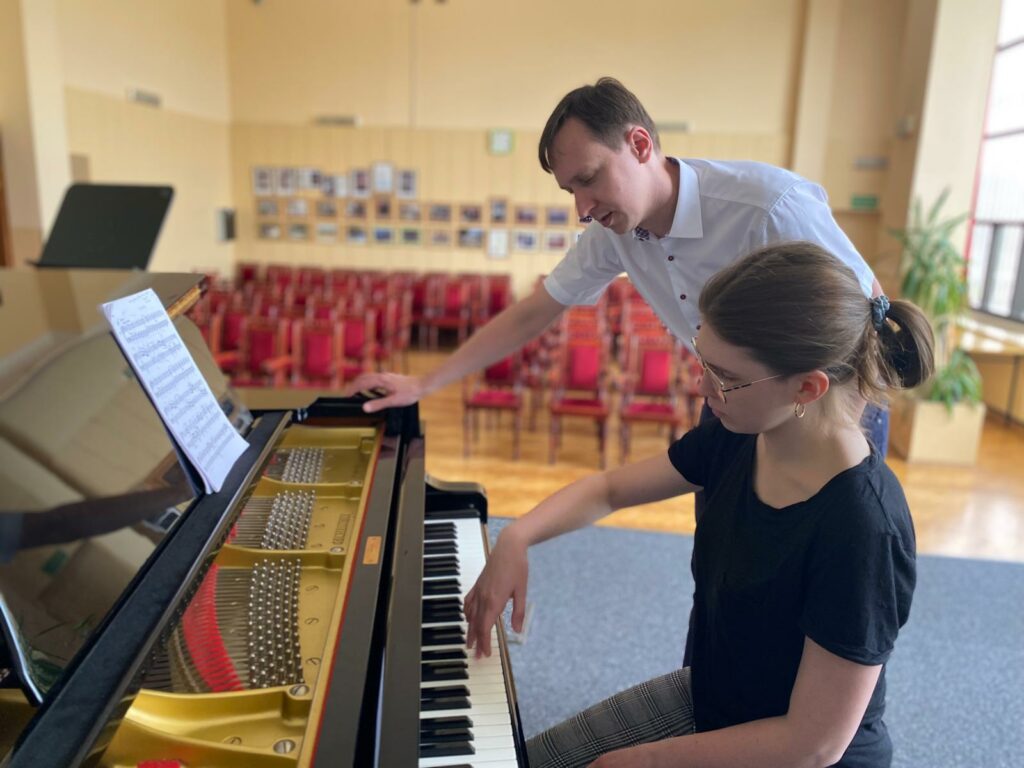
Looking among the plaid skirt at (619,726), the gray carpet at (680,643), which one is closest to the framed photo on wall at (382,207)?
the gray carpet at (680,643)

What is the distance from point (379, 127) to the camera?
11.0m

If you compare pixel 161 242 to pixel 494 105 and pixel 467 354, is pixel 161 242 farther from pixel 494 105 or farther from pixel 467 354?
pixel 467 354

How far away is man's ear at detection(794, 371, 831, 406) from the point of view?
1.07 meters

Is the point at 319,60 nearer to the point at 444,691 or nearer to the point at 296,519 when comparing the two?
the point at 296,519

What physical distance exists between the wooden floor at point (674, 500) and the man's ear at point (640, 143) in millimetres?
2773

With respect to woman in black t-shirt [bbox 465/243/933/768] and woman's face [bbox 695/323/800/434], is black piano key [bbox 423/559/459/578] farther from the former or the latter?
woman's face [bbox 695/323/800/434]

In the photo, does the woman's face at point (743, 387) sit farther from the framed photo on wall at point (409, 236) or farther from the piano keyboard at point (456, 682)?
the framed photo on wall at point (409, 236)

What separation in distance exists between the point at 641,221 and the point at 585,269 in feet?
1.08

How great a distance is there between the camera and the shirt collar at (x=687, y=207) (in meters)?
1.72

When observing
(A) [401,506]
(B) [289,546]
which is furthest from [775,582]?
(B) [289,546]

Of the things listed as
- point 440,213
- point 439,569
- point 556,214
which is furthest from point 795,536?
point 440,213

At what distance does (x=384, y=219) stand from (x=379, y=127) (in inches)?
53.1

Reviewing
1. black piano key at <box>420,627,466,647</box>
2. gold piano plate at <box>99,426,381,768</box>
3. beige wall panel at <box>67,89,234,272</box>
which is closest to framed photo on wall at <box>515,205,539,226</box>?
beige wall panel at <box>67,89,234,272</box>

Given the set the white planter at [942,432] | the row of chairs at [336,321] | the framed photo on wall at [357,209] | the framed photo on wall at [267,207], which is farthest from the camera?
the framed photo on wall at [267,207]
